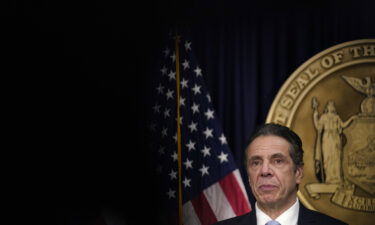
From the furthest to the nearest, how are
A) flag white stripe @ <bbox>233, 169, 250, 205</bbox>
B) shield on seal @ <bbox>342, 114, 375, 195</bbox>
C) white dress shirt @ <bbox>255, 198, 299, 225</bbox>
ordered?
flag white stripe @ <bbox>233, 169, 250, 205</bbox> < shield on seal @ <bbox>342, 114, 375, 195</bbox> < white dress shirt @ <bbox>255, 198, 299, 225</bbox>

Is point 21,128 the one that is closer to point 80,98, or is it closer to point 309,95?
point 80,98

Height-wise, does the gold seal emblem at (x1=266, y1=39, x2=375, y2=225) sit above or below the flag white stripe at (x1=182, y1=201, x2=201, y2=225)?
above

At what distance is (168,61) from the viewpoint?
3506mm

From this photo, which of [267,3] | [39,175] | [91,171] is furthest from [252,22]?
[39,175]

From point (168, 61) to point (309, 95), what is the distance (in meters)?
1.01

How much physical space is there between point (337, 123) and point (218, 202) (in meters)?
0.95

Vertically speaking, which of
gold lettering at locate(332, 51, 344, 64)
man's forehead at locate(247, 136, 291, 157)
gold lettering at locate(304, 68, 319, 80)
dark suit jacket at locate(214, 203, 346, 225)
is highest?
gold lettering at locate(332, 51, 344, 64)

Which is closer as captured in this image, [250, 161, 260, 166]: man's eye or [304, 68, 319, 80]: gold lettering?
[250, 161, 260, 166]: man's eye

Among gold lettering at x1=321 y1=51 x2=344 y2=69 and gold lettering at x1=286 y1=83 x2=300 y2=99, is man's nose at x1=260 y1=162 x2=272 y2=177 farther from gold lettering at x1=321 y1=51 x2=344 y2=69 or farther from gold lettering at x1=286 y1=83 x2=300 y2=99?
gold lettering at x1=321 y1=51 x2=344 y2=69

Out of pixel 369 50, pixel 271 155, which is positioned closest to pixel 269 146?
pixel 271 155

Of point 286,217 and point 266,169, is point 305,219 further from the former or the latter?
point 266,169

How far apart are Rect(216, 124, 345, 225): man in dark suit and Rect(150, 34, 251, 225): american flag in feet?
2.88

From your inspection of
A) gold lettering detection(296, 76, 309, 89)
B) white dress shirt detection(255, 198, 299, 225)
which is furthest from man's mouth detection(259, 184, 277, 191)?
gold lettering detection(296, 76, 309, 89)

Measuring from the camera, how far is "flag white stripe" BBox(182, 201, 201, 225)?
330cm
